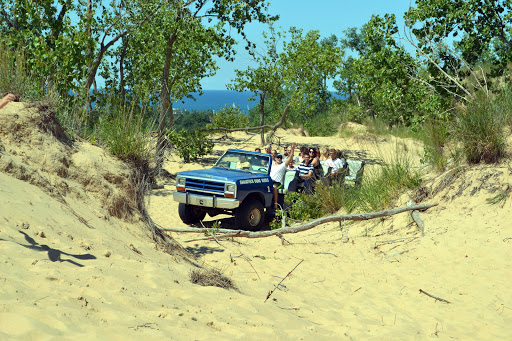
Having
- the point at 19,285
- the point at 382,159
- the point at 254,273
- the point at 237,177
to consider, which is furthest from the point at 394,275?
the point at 19,285

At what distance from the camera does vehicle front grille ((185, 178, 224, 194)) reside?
33.9 feet

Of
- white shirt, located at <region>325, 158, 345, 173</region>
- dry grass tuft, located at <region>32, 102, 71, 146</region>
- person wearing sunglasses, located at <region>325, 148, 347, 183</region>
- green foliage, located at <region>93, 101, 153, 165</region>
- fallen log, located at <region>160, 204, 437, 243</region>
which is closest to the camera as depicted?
dry grass tuft, located at <region>32, 102, 71, 146</region>

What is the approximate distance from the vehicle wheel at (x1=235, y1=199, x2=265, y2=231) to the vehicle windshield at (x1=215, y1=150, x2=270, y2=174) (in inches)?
34.8

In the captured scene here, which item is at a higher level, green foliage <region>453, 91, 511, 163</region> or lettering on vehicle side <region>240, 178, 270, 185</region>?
green foliage <region>453, 91, 511, 163</region>

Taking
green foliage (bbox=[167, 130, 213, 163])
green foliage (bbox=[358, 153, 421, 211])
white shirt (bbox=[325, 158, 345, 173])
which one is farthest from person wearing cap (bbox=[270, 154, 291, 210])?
green foliage (bbox=[167, 130, 213, 163])

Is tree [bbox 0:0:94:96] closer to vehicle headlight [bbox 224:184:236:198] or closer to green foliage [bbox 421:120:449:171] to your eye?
vehicle headlight [bbox 224:184:236:198]

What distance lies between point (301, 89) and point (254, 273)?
55.1 ft

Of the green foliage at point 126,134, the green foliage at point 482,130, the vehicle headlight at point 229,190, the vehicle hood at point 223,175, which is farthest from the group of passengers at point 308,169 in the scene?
the green foliage at point 126,134

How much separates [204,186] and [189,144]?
10.8m

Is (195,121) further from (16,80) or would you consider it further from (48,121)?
(48,121)

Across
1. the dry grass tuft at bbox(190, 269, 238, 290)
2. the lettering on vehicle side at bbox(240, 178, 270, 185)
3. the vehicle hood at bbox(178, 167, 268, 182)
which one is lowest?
the dry grass tuft at bbox(190, 269, 238, 290)

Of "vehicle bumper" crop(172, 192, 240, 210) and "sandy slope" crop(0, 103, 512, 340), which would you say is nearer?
"sandy slope" crop(0, 103, 512, 340)

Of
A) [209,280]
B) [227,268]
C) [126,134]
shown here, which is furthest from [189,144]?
[209,280]

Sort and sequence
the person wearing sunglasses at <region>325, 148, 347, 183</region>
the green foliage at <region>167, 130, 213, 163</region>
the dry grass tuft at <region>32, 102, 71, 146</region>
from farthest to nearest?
1. the green foliage at <region>167, 130, 213, 163</region>
2. the person wearing sunglasses at <region>325, 148, 347, 183</region>
3. the dry grass tuft at <region>32, 102, 71, 146</region>
